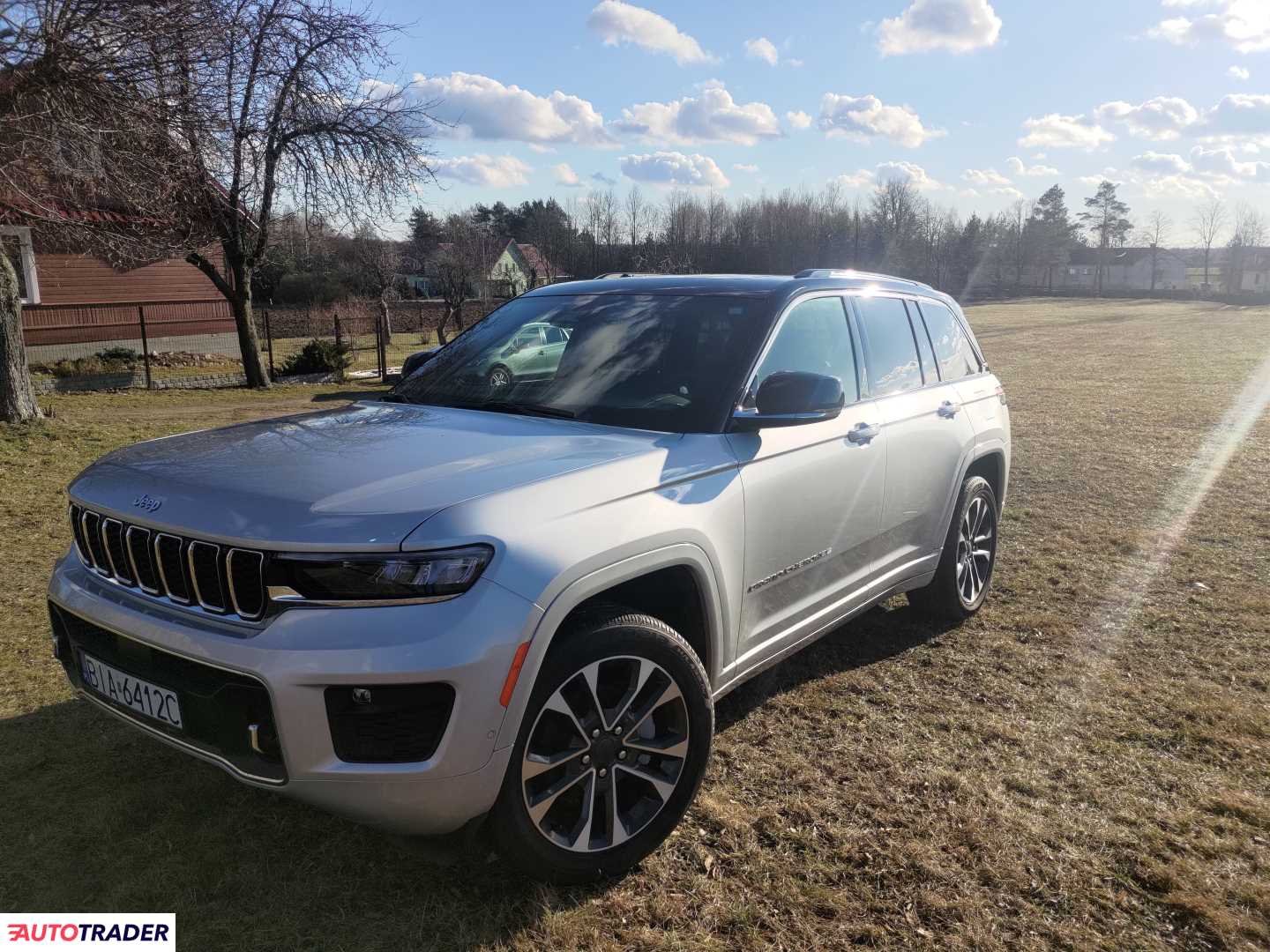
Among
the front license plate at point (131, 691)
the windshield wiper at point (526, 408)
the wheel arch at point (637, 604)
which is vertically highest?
the windshield wiper at point (526, 408)

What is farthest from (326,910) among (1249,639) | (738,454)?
(1249,639)

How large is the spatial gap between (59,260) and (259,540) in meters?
23.9

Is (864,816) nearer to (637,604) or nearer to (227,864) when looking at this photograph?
(637,604)

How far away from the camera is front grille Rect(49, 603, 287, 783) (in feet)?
7.70

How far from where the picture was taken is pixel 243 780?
2.43 metres

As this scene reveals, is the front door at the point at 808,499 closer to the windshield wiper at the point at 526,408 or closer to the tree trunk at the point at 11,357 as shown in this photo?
the windshield wiper at the point at 526,408

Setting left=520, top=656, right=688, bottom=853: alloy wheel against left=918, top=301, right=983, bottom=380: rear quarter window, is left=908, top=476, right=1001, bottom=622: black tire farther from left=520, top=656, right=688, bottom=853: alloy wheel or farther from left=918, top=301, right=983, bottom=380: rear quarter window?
left=520, top=656, right=688, bottom=853: alloy wheel

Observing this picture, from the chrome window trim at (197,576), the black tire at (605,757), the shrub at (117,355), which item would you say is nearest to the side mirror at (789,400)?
the black tire at (605,757)

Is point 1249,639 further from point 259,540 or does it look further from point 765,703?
point 259,540

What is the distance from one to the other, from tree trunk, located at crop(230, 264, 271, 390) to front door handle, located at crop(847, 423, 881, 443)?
16589mm

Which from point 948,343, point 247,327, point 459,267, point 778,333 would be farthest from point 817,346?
point 459,267

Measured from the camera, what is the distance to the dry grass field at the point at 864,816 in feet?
8.87

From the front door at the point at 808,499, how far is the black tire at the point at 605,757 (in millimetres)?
466

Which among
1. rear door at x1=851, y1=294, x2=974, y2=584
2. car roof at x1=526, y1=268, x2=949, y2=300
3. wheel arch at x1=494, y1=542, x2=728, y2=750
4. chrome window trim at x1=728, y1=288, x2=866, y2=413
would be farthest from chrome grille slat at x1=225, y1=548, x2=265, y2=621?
rear door at x1=851, y1=294, x2=974, y2=584
